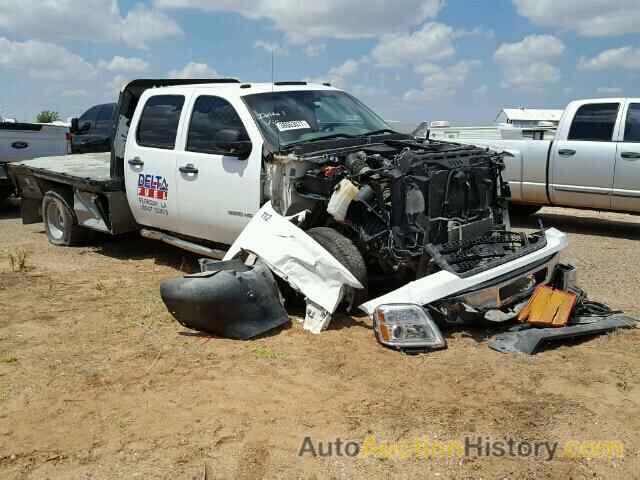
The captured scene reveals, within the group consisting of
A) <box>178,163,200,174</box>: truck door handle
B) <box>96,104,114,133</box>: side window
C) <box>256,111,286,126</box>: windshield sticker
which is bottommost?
<box>178,163,200,174</box>: truck door handle

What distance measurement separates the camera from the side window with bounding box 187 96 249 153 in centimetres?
583

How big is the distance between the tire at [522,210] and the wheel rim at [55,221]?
6920mm

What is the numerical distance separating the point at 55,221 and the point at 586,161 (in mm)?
7319

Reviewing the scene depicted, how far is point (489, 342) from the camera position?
453cm

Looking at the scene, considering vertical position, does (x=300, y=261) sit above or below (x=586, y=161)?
below

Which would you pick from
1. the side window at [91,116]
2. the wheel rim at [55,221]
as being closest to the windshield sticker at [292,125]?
the wheel rim at [55,221]

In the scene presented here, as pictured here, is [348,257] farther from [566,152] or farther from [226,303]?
Answer: [566,152]

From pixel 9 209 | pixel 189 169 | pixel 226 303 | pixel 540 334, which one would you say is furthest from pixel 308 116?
pixel 9 209

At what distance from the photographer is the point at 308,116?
600cm

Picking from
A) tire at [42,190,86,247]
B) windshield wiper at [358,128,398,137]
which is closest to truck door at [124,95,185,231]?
tire at [42,190,86,247]

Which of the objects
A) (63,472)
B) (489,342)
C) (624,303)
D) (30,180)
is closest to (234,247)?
(489,342)

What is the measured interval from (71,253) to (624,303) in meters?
6.21

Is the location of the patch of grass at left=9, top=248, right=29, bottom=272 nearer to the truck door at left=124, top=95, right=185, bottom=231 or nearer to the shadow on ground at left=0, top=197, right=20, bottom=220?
the truck door at left=124, top=95, right=185, bottom=231

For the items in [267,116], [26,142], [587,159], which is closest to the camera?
[267,116]
